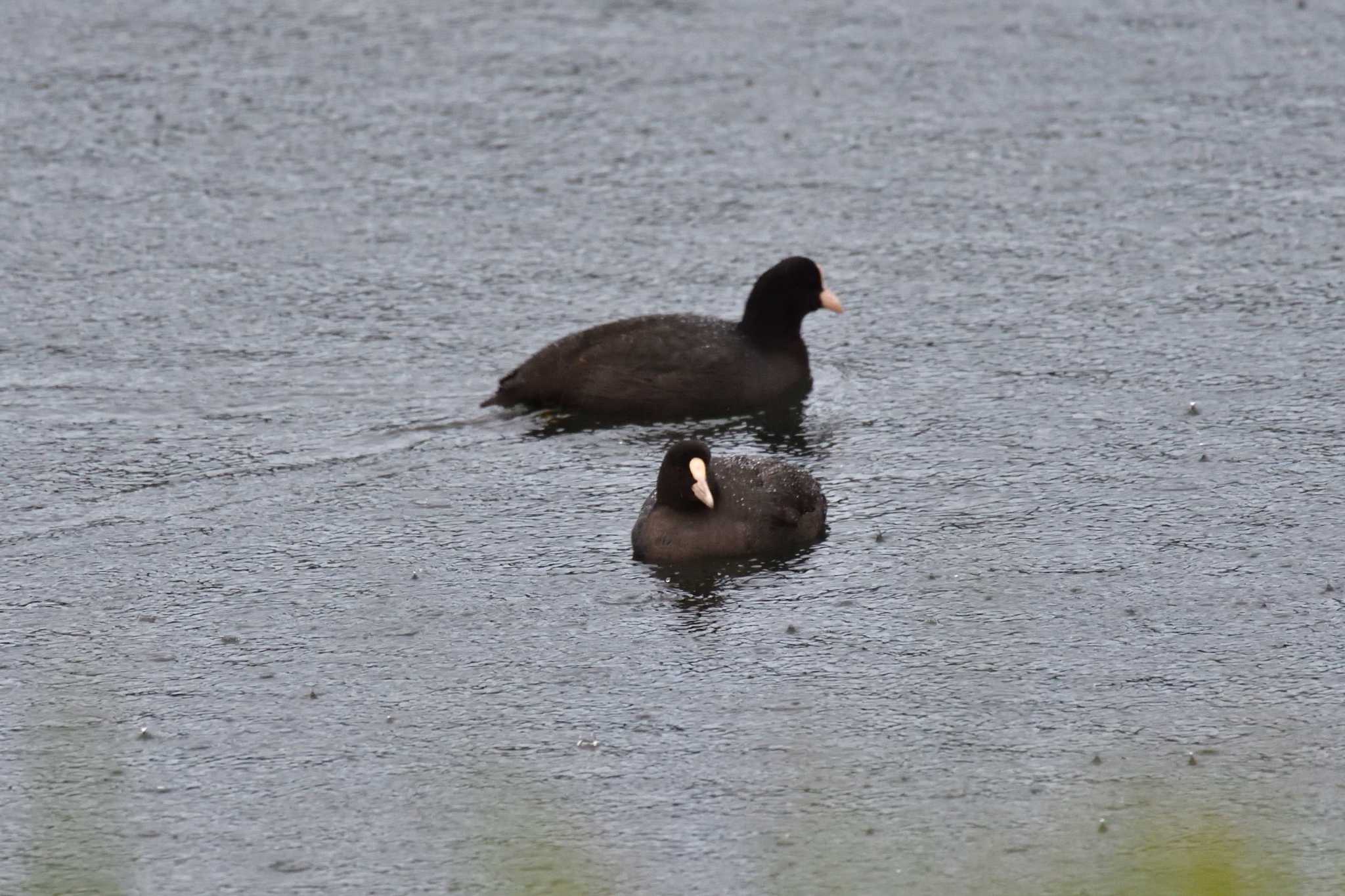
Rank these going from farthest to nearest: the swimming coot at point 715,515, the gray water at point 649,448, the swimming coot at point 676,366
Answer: the swimming coot at point 676,366 < the swimming coot at point 715,515 < the gray water at point 649,448

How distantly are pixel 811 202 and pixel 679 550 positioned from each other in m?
4.95

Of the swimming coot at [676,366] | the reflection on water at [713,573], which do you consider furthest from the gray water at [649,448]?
the swimming coot at [676,366]

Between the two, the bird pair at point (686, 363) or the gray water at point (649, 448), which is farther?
the bird pair at point (686, 363)

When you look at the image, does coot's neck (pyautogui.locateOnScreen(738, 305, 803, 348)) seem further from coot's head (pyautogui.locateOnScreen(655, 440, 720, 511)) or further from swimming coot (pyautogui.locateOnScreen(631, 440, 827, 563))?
coot's head (pyautogui.locateOnScreen(655, 440, 720, 511))

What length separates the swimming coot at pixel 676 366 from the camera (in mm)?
10539

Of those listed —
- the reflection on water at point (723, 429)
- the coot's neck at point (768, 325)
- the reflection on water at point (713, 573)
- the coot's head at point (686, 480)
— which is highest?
the coot's neck at point (768, 325)

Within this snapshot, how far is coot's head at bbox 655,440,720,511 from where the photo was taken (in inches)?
341

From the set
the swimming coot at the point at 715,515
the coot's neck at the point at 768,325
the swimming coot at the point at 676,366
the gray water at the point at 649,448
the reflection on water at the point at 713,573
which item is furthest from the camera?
the coot's neck at the point at 768,325

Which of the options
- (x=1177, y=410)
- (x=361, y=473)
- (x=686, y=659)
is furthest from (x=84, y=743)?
(x=1177, y=410)

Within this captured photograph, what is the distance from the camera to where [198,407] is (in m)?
10.4

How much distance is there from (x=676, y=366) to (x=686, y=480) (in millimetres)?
1973

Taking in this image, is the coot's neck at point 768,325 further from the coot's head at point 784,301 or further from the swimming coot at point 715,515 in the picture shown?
the swimming coot at point 715,515

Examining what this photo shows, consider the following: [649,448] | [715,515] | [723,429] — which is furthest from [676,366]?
[715,515]

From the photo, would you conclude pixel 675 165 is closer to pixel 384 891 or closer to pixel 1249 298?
pixel 1249 298
